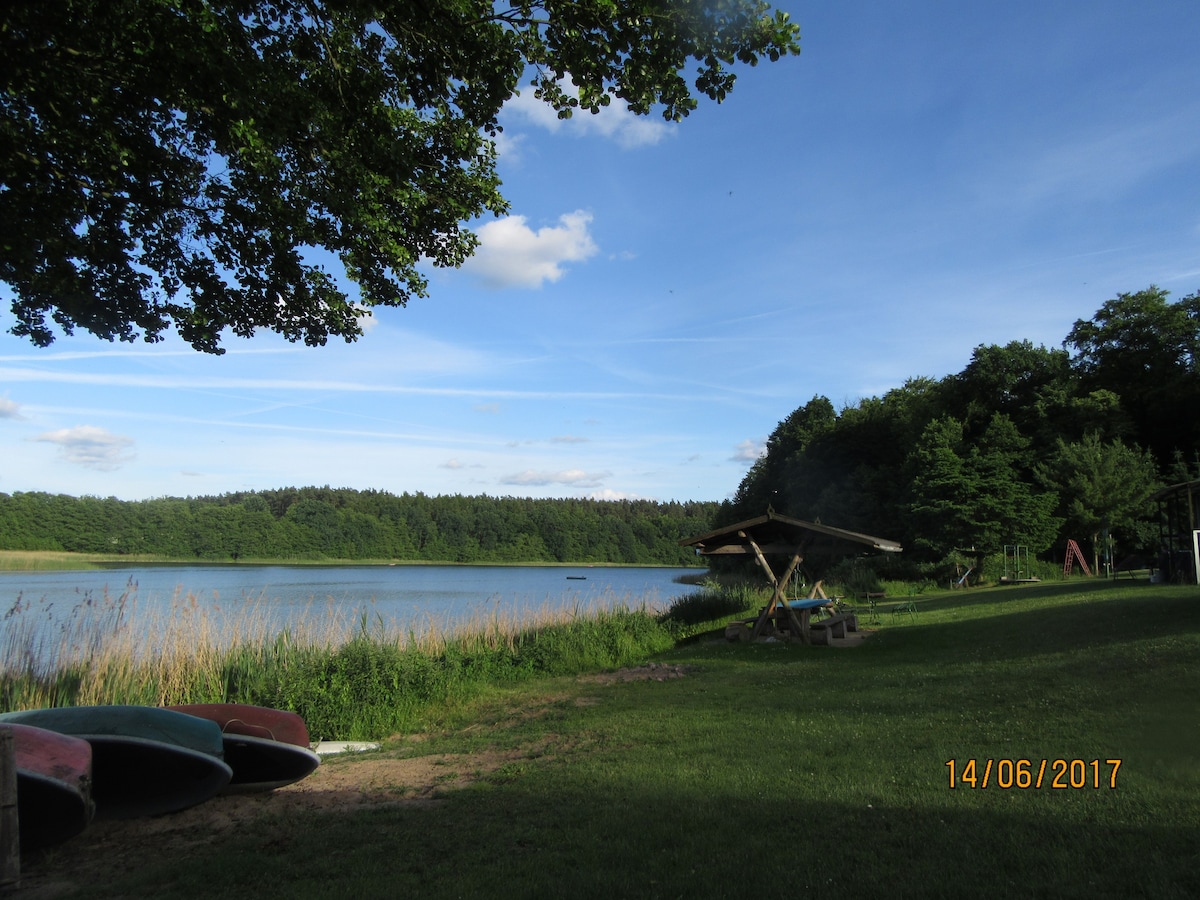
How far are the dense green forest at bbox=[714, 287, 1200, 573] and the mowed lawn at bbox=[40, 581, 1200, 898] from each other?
91.8 ft

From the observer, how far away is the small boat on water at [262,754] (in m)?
6.09

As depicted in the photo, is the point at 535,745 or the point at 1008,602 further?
the point at 1008,602

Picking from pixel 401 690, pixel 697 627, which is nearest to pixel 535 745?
pixel 401 690

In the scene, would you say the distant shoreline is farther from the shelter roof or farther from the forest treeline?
the shelter roof

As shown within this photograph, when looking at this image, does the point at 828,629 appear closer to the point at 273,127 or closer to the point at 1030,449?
the point at 273,127

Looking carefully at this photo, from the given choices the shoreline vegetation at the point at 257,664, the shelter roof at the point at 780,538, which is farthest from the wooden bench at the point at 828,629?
the shoreline vegetation at the point at 257,664

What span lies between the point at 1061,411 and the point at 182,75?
157 ft

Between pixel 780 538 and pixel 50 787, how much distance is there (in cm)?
1402

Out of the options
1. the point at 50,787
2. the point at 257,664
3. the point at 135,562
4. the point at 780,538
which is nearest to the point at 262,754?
the point at 50,787

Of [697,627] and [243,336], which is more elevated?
[243,336]

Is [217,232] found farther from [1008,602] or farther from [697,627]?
[1008,602]

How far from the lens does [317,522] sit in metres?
81.4

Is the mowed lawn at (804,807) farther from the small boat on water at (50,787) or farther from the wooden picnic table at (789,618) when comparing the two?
the wooden picnic table at (789,618)

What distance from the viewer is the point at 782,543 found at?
16.3m
